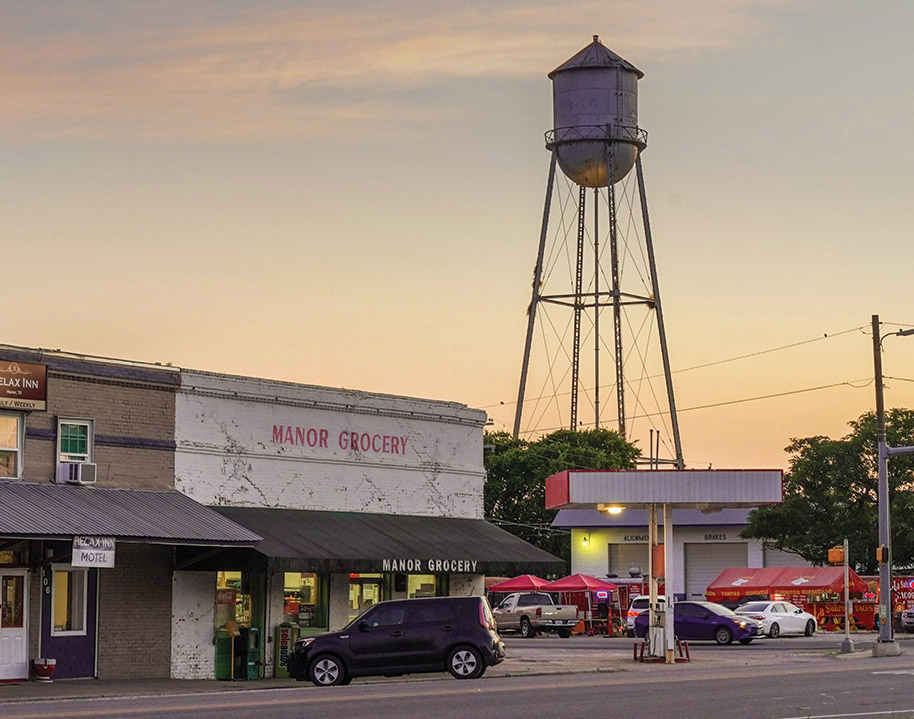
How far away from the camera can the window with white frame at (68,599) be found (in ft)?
108

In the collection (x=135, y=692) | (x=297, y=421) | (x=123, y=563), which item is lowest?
(x=135, y=692)

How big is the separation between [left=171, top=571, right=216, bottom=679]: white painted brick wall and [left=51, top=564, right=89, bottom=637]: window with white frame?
7.37ft

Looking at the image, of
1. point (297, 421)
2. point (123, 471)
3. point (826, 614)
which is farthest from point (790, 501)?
point (123, 471)

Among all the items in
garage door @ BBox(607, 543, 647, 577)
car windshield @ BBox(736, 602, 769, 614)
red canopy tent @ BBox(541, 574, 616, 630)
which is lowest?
car windshield @ BBox(736, 602, 769, 614)

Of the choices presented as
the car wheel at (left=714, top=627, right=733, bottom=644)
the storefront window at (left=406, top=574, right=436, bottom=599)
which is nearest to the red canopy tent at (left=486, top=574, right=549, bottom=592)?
the car wheel at (left=714, top=627, right=733, bottom=644)

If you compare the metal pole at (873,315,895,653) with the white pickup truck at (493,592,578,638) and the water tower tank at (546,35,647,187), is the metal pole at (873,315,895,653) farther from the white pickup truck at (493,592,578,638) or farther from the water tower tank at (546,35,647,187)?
the water tower tank at (546,35,647,187)

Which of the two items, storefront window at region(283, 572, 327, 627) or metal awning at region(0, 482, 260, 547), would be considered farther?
storefront window at region(283, 572, 327, 627)

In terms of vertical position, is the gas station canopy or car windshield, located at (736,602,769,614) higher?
the gas station canopy

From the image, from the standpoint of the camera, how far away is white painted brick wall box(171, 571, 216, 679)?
1368 inches

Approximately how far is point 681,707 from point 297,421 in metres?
15.9

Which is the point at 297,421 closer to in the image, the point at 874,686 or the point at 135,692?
the point at 135,692

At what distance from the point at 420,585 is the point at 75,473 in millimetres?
10484

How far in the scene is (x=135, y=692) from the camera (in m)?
30.1

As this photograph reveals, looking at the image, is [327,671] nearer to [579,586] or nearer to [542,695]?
[542,695]
